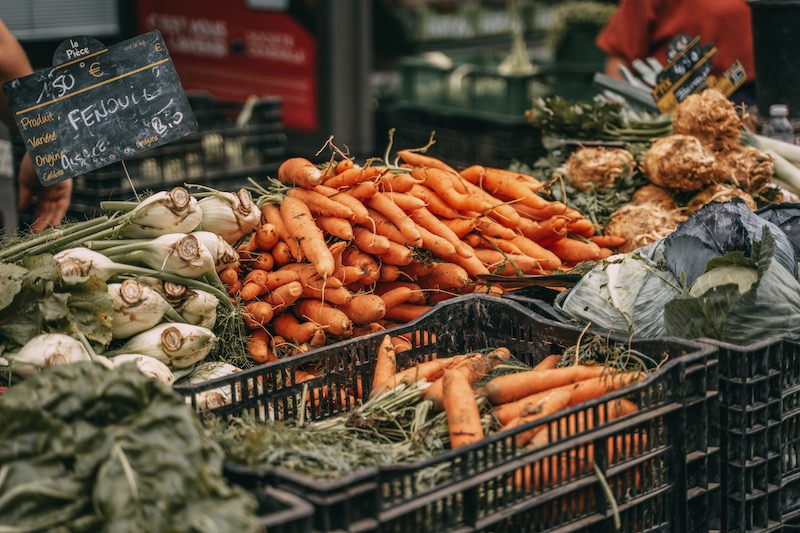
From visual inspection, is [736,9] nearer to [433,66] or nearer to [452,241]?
[433,66]

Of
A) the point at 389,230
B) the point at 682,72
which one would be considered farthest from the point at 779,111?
the point at 389,230

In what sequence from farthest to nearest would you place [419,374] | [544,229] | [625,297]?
1. [544,229]
2. [625,297]
3. [419,374]

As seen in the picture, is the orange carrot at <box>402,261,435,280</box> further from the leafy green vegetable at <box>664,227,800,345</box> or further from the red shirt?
the red shirt

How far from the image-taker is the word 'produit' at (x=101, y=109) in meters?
2.92

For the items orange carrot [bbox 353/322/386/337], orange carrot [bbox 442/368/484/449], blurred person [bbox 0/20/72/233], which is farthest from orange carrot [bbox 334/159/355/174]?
blurred person [bbox 0/20/72/233]

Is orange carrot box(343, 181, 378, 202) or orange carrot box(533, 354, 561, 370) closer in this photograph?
orange carrot box(533, 354, 561, 370)

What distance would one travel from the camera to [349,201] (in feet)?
10.4

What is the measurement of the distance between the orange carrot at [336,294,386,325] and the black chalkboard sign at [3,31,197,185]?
2.46 ft

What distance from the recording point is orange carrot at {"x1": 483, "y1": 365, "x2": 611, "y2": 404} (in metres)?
2.56

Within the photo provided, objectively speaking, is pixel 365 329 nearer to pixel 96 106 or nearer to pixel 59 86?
pixel 96 106

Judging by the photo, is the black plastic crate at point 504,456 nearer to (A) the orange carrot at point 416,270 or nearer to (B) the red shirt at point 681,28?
(A) the orange carrot at point 416,270

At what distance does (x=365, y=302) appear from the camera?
10.1 ft

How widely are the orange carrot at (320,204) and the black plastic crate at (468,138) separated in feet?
8.42

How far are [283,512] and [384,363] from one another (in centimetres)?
103
